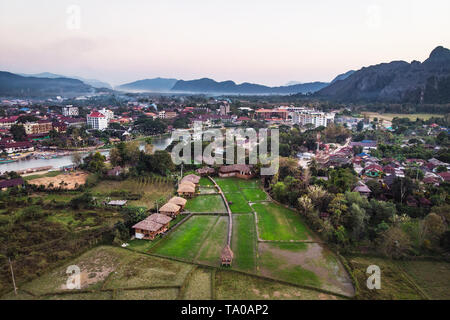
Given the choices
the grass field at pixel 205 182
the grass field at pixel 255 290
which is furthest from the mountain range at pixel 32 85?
the grass field at pixel 255 290

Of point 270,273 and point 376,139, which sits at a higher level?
point 376,139

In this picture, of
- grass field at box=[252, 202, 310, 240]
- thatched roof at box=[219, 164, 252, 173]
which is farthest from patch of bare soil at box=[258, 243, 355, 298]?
thatched roof at box=[219, 164, 252, 173]

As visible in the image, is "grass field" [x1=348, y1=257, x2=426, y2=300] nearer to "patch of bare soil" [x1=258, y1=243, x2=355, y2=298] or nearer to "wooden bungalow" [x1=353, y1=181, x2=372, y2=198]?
"patch of bare soil" [x1=258, y1=243, x2=355, y2=298]

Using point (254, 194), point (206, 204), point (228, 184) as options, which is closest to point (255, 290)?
point (206, 204)

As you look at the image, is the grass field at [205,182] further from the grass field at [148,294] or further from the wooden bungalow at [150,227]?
the grass field at [148,294]

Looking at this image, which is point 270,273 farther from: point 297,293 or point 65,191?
point 65,191

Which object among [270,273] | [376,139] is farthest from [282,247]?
[376,139]
